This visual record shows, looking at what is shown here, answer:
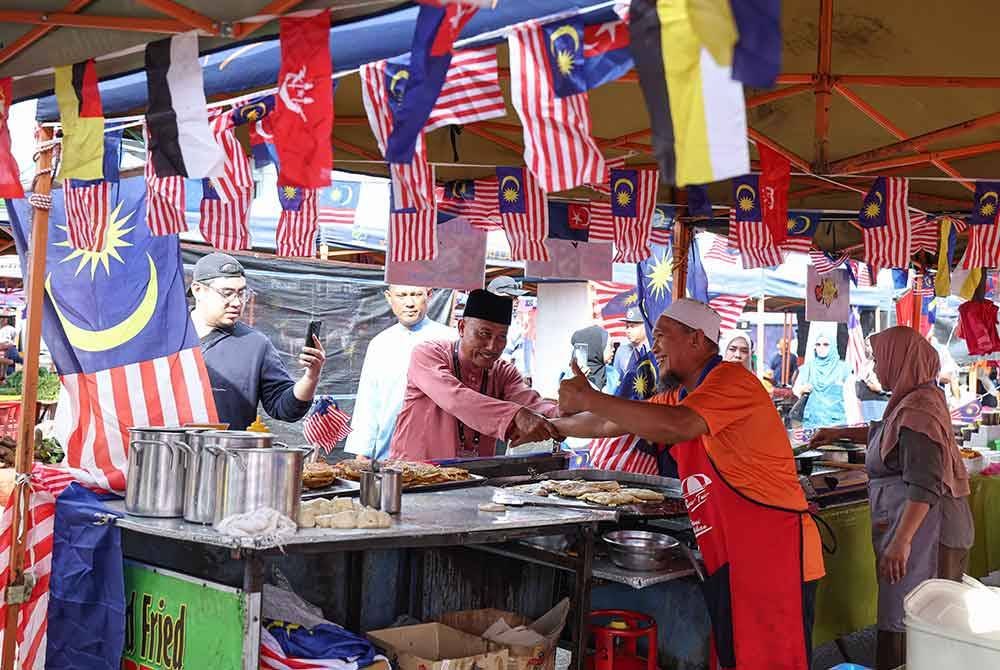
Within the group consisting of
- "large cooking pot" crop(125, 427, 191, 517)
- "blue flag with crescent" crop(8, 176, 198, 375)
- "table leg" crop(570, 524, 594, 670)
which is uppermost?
"blue flag with crescent" crop(8, 176, 198, 375)

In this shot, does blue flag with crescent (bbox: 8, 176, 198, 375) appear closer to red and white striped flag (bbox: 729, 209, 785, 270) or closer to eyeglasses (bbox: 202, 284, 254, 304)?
eyeglasses (bbox: 202, 284, 254, 304)

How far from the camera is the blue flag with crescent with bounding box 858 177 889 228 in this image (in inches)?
274

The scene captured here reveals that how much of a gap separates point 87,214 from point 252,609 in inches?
70.9

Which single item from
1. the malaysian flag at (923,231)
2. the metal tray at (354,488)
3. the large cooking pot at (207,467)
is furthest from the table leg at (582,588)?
the malaysian flag at (923,231)

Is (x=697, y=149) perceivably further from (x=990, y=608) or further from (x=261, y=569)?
(x=261, y=569)

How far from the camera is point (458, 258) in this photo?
7770 mm

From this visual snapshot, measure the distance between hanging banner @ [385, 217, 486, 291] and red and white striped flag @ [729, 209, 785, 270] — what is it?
6.45 ft

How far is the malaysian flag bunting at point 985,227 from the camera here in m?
6.98

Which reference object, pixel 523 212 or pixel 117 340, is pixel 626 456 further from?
pixel 117 340

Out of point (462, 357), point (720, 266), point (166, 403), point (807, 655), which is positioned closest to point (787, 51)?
point (462, 357)

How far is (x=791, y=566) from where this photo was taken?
14.1 feet

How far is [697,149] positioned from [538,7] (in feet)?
4.22

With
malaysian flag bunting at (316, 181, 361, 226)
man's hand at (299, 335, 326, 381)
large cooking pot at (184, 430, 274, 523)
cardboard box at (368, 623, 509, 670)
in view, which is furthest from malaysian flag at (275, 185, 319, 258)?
large cooking pot at (184, 430, 274, 523)

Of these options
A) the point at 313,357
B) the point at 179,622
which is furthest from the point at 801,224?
the point at 179,622
